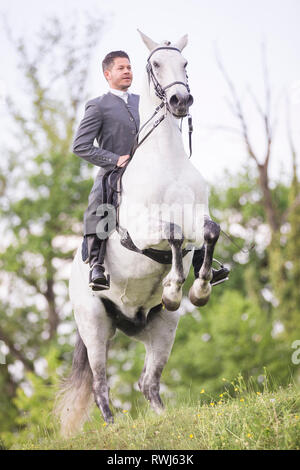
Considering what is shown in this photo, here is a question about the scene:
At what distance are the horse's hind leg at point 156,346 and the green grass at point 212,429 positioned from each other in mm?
818

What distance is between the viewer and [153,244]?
5797 millimetres

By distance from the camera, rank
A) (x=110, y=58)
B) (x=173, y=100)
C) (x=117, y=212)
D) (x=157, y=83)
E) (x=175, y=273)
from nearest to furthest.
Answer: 1. (x=173, y=100)
2. (x=175, y=273)
3. (x=157, y=83)
4. (x=117, y=212)
5. (x=110, y=58)

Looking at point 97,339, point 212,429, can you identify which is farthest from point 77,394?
point 212,429

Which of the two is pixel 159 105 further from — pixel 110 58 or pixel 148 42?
pixel 110 58

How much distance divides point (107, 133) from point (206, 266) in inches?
83.4

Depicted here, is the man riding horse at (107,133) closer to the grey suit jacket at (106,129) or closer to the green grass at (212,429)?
the grey suit jacket at (106,129)

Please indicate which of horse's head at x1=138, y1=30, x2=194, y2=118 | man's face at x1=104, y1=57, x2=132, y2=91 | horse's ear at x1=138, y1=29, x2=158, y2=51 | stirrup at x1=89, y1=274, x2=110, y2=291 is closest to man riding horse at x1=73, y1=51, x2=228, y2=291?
man's face at x1=104, y1=57, x2=132, y2=91

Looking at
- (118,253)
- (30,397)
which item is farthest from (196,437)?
(30,397)

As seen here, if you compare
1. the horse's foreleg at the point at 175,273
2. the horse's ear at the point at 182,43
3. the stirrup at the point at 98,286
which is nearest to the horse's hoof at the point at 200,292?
the horse's foreleg at the point at 175,273

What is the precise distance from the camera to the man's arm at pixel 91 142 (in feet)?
21.6

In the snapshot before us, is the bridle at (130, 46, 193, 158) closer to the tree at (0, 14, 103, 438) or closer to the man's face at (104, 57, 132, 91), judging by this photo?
the man's face at (104, 57, 132, 91)
